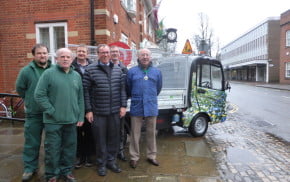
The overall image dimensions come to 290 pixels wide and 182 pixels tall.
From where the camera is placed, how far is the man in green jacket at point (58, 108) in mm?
3197

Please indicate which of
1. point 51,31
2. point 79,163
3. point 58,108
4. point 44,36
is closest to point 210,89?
point 79,163

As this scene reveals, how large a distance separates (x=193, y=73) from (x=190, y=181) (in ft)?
8.80

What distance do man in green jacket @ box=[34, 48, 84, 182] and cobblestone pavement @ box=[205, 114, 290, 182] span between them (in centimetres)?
244

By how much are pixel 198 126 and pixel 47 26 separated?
5.28 metres

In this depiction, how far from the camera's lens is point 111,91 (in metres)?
3.70

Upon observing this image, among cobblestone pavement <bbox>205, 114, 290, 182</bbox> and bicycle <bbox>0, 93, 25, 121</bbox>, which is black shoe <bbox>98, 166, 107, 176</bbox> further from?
bicycle <bbox>0, 93, 25, 121</bbox>

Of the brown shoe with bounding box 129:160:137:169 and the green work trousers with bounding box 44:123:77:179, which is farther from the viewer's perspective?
the brown shoe with bounding box 129:160:137:169

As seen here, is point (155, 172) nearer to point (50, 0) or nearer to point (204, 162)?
point (204, 162)

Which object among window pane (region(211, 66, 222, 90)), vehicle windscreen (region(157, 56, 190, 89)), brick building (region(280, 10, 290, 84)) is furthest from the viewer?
brick building (region(280, 10, 290, 84))

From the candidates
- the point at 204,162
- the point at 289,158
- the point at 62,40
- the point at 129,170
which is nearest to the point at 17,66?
the point at 62,40

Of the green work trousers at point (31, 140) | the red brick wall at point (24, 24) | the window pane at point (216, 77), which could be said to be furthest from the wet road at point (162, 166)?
the red brick wall at point (24, 24)

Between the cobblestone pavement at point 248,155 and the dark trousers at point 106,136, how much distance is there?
179cm

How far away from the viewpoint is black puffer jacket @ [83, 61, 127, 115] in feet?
11.9

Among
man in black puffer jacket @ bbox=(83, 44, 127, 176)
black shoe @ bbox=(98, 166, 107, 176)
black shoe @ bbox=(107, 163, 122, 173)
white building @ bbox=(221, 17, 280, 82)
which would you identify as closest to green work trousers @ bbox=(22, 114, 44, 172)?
man in black puffer jacket @ bbox=(83, 44, 127, 176)
